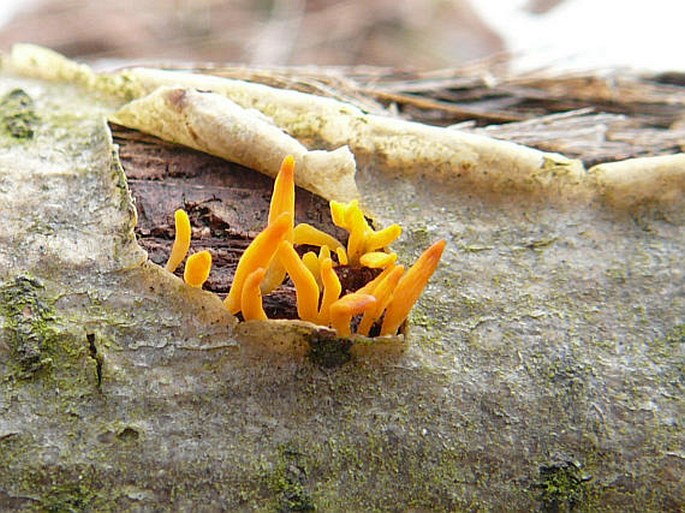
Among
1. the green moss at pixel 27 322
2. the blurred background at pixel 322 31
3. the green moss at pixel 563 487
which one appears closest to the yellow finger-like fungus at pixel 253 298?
the green moss at pixel 27 322

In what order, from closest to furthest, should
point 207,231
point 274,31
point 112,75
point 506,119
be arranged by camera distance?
point 207,231 < point 112,75 < point 506,119 < point 274,31

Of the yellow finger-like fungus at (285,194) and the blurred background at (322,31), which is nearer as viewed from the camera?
the yellow finger-like fungus at (285,194)

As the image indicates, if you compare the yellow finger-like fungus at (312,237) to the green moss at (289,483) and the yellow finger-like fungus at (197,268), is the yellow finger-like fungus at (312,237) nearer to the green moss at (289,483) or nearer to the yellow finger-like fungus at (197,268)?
the yellow finger-like fungus at (197,268)

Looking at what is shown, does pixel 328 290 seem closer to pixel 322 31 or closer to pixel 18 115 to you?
pixel 18 115

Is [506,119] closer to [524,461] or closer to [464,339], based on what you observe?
[464,339]

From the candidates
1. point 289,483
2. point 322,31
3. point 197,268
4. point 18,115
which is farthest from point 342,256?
point 322,31

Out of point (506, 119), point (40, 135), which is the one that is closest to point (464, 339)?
point (40, 135)

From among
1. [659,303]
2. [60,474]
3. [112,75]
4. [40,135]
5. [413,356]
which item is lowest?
[60,474]
